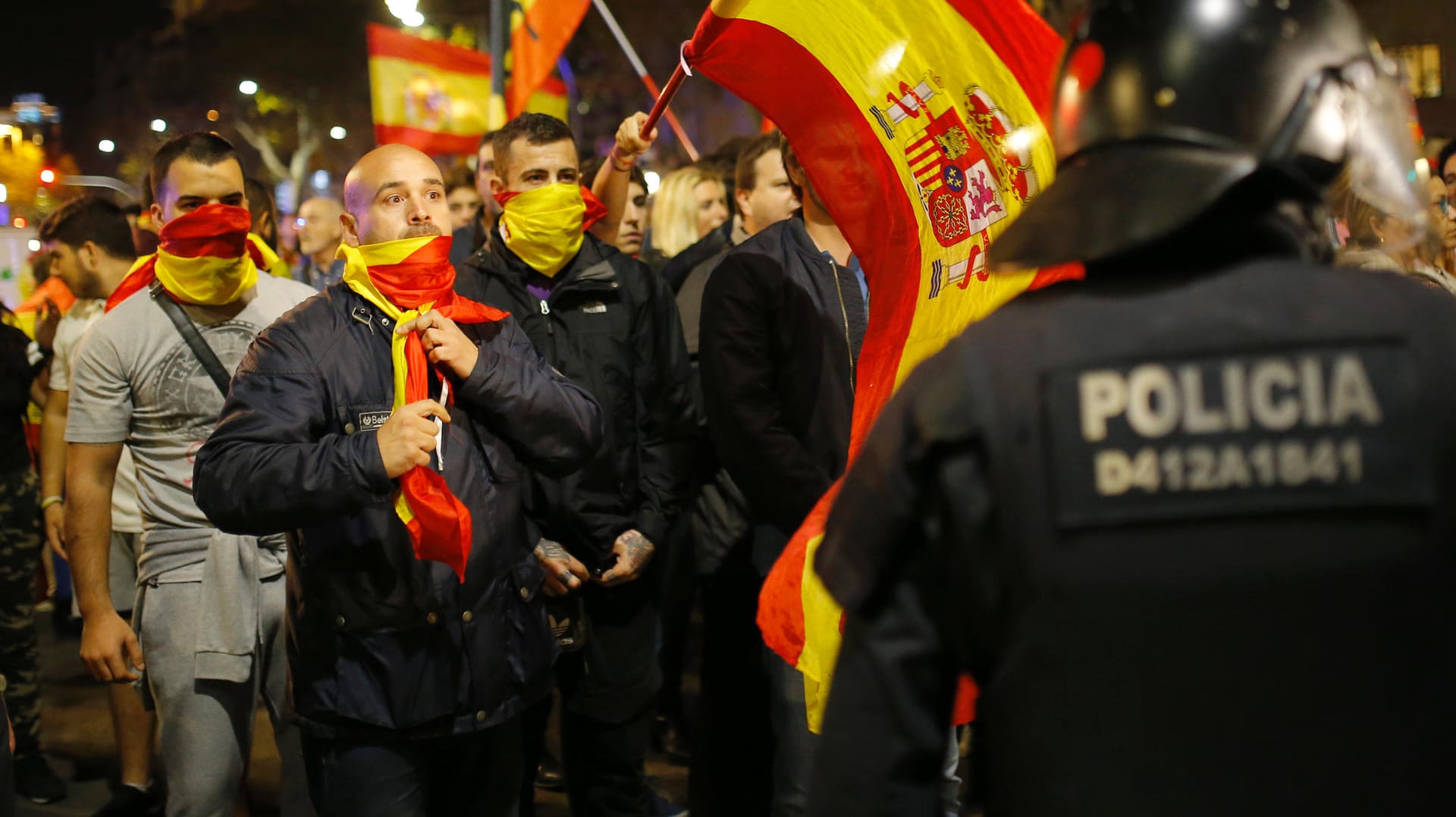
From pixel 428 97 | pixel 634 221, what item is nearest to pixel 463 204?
pixel 634 221

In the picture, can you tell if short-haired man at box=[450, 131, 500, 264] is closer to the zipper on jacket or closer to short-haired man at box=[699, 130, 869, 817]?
short-haired man at box=[699, 130, 869, 817]

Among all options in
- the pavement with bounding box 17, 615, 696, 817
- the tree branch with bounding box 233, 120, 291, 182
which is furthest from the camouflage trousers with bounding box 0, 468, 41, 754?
the tree branch with bounding box 233, 120, 291, 182

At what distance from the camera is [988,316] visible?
167 cm

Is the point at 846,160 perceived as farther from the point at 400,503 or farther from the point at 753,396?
the point at 400,503

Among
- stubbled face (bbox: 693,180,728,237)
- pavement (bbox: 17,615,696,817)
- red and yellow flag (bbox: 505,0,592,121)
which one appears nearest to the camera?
pavement (bbox: 17,615,696,817)

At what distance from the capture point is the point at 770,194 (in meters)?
5.45

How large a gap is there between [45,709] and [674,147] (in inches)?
1269

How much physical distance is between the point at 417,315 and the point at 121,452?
158 cm

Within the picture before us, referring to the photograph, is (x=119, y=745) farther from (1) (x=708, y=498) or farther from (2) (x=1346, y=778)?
(2) (x=1346, y=778)

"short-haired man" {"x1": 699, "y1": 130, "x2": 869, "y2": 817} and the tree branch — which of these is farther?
the tree branch

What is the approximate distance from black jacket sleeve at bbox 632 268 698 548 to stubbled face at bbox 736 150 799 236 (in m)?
0.63

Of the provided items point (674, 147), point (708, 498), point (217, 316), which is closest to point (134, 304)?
point (217, 316)

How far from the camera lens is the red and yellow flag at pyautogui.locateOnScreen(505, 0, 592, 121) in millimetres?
7922

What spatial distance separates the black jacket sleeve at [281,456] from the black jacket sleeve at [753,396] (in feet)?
4.90
